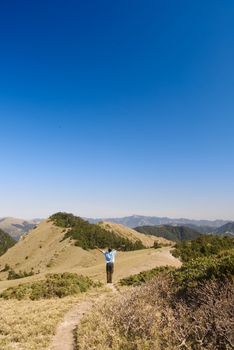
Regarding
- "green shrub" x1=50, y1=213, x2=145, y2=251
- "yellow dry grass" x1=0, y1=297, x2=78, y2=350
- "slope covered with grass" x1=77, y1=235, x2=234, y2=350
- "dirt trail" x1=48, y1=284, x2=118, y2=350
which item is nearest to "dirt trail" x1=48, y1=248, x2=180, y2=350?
"dirt trail" x1=48, y1=284, x2=118, y2=350

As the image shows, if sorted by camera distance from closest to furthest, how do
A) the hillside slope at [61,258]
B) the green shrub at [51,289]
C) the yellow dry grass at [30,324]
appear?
the yellow dry grass at [30,324]
the green shrub at [51,289]
the hillside slope at [61,258]

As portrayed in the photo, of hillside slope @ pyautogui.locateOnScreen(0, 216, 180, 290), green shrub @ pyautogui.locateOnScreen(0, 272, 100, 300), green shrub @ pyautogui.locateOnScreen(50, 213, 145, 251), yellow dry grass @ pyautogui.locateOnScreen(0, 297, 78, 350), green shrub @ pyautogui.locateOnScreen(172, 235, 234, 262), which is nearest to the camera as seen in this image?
yellow dry grass @ pyautogui.locateOnScreen(0, 297, 78, 350)

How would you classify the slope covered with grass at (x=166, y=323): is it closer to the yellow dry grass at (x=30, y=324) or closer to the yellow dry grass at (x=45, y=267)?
the yellow dry grass at (x=30, y=324)

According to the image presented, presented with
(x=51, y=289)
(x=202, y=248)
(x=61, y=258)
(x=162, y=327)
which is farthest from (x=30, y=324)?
(x=61, y=258)

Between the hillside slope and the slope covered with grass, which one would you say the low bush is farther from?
the hillside slope

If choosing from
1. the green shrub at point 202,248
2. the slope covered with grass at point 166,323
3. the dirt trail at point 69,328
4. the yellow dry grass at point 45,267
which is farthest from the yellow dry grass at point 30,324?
the green shrub at point 202,248

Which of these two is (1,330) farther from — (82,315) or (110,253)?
(110,253)

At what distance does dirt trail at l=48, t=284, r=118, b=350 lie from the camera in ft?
31.1

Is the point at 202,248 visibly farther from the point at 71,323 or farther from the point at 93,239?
the point at 93,239

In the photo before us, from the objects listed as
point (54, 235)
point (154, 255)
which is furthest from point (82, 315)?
point (54, 235)

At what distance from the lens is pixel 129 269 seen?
27.5 meters

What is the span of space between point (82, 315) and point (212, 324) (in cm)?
575

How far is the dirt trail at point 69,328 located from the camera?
9491 mm

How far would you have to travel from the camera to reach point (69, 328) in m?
11.1
